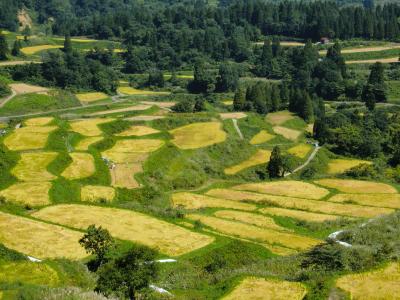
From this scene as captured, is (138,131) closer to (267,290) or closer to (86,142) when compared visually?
(86,142)

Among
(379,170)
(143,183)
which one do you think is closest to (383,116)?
(379,170)

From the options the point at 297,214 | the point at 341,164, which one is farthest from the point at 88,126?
the point at 297,214

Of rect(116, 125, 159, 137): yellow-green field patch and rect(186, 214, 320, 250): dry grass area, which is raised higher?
rect(116, 125, 159, 137): yellow-green field patch

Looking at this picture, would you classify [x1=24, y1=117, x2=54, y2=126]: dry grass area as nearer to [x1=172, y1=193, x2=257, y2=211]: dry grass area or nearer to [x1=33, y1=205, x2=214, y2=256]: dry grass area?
[x1=172, y1=193, x2=257, y2=211]: dry grass area

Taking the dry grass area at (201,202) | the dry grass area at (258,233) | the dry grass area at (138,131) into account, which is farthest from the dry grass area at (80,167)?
the dry grass area at (258,233)

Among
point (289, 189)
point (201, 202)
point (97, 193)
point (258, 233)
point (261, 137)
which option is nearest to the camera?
point (258, 233)

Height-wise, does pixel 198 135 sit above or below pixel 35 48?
below

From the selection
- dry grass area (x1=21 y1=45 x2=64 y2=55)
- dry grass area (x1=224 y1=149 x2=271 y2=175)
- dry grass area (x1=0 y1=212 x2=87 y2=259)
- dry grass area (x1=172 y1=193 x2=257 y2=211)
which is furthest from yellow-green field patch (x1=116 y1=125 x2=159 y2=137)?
dry grass area (x1=21 y1=45 x2=64 y2=55)

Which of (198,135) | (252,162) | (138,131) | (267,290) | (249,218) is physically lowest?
(252,162)
